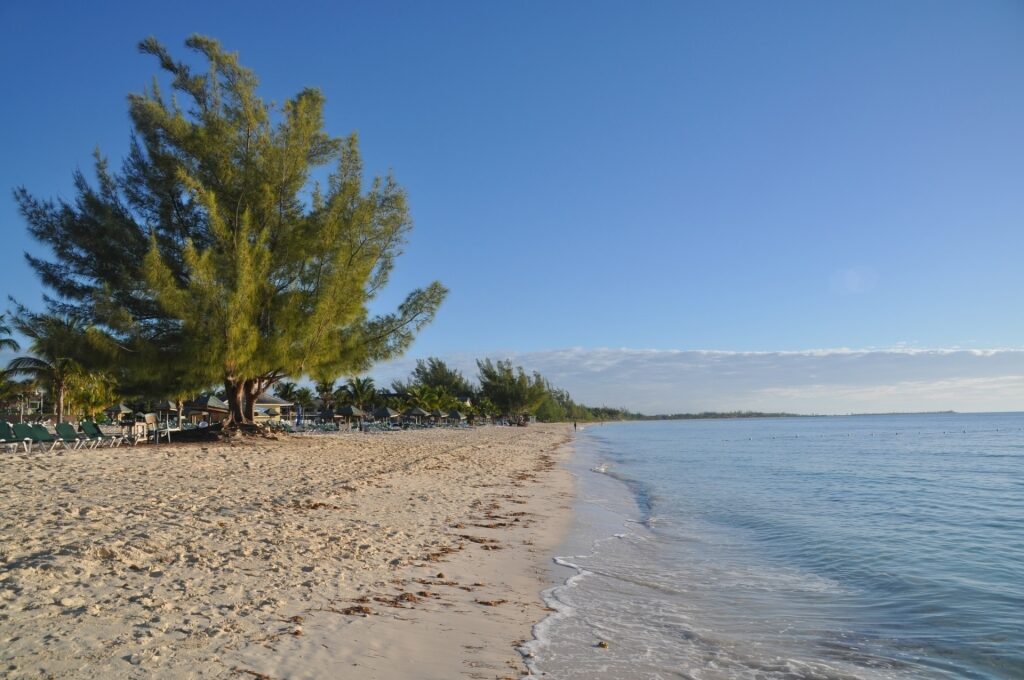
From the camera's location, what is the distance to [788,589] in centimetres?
734

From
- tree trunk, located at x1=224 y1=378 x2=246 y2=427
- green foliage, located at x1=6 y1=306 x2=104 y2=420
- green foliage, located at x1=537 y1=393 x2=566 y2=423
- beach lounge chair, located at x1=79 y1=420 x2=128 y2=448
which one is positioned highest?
green foliage, located at x1=6 y1=306 x2=104 y2=420

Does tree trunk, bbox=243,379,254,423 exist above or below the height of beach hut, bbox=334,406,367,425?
above

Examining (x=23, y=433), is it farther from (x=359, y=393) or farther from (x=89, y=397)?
(x=359, y=393)

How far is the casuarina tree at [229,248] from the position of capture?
60.6 ft

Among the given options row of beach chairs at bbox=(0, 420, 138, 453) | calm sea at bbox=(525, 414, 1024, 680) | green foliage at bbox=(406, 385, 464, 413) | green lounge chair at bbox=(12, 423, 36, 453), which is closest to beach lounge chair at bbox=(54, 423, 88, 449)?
row of beach chairs at bbox=(0, 420, 138, 453)

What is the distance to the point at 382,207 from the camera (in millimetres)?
Result: 22625

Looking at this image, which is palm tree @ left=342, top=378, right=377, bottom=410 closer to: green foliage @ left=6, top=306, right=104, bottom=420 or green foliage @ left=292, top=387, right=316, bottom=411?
green foliage @ left=292, top=387, right=316, bottom=411

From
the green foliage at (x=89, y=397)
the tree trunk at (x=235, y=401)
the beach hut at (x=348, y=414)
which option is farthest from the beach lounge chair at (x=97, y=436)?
the beach hut at (x=348, y=414)

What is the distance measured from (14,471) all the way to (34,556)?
24.1 ft

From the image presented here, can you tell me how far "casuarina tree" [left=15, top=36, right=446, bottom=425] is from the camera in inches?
728

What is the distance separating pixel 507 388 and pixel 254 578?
329 ft

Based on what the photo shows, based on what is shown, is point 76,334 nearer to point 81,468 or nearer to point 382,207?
point 81,468

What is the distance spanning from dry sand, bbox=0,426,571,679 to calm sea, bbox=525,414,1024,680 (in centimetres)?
69

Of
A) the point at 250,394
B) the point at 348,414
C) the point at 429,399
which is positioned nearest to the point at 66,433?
the point at 250,394
